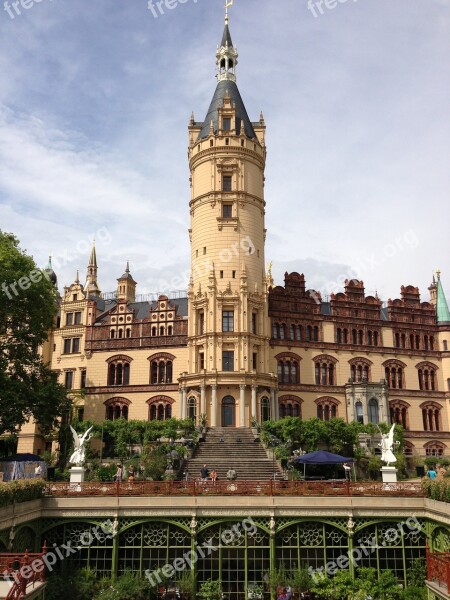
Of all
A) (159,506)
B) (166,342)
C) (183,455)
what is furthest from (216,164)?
(159,506)

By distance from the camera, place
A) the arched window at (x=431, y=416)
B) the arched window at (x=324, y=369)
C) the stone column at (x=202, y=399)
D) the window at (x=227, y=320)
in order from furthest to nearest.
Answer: the arched window at (x=431, y=416) < the arched window at (x=324, y=369) < the window at (x=227, y=320) < the stone column at (x=202, y=399)

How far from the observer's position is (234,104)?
5653cm

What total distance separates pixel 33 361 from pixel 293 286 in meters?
24.8

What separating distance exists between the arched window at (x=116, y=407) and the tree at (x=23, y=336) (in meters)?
9.00

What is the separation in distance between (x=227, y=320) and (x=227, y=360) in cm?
348

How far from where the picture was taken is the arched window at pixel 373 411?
2093 inches

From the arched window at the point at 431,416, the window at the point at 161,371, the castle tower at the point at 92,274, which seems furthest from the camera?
the castle tower at the point at 92,274

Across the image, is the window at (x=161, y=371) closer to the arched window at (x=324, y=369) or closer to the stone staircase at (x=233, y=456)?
Result: the stone staircase at (x=233, y=456)

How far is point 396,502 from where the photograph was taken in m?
26.7

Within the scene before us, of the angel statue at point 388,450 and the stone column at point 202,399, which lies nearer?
the angel statue at point 388,450

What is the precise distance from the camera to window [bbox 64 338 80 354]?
5697cm

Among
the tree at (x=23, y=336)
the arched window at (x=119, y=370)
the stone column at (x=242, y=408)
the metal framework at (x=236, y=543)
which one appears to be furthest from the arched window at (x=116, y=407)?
the metal framework at (x=236, y=543)

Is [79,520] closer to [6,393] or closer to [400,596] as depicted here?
[400,596]

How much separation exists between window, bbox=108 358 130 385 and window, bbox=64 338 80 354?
4.17 m
